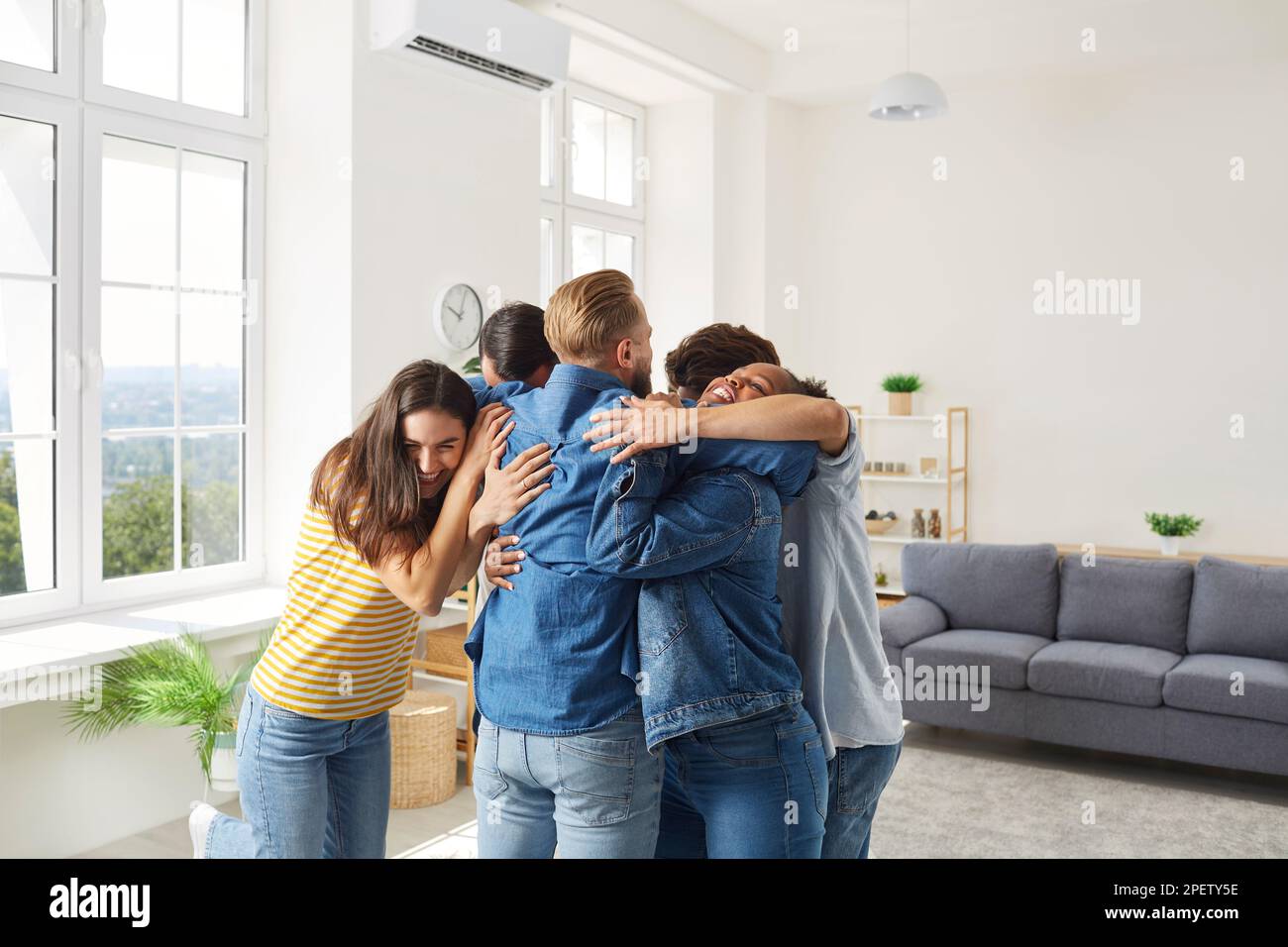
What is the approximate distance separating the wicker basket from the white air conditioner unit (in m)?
2.46

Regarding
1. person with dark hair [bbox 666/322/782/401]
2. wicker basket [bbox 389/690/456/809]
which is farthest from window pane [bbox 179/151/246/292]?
person with dark hair [bbox 666/322/782/401]

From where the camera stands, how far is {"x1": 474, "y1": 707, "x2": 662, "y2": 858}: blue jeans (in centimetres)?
141

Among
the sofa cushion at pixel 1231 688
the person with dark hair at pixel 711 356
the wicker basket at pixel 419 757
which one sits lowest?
the wicker basket at pixel 419 757

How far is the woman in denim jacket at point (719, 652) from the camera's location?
4.58 ft

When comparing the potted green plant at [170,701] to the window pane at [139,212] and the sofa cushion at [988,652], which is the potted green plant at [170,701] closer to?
the window pane at [139,212]

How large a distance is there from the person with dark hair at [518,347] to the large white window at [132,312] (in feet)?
7.35

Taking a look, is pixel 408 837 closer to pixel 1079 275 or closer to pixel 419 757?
pixel 419 757

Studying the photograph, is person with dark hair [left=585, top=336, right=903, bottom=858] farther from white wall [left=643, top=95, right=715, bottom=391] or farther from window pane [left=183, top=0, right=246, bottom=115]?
white wall [left=643, top=95, right=715, bottom=391]

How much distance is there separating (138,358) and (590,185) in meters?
3.24

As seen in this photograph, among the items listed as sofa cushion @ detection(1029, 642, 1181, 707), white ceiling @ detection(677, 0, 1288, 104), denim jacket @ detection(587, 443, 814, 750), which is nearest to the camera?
denim jacket @ detection(587, 443, 814, 750)

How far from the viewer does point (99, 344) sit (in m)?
3.58

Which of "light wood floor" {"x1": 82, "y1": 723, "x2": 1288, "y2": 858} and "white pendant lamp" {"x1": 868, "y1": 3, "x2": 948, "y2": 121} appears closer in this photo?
"light wood floor" {"x1": 82, "y1": 723, "x2": 1288, "y2": 858}

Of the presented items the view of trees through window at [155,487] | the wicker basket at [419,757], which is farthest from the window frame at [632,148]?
the wicker basket at [419,757]

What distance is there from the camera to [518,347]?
1.85 m
